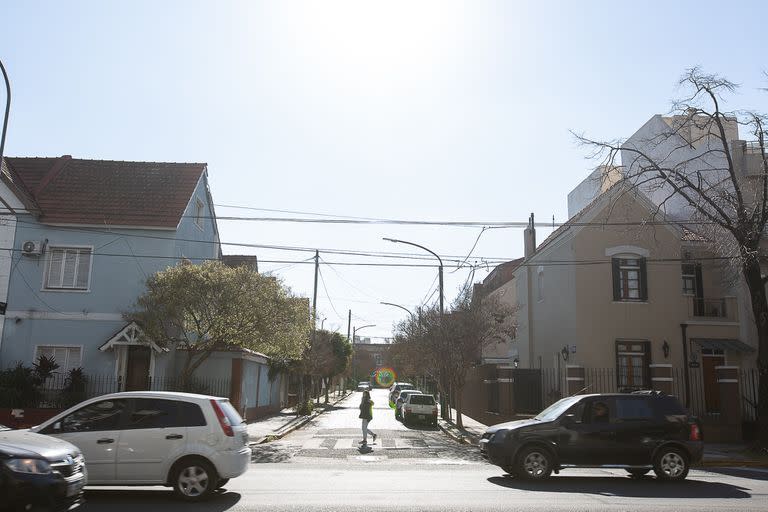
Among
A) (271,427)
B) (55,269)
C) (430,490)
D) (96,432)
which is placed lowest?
(271,427)

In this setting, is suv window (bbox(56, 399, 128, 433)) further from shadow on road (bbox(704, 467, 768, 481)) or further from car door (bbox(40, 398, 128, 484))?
shadow on road (bbox(704, 467, 768, 481))

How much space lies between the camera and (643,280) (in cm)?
2588

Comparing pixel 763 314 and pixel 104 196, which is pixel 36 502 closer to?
pixel 763 314

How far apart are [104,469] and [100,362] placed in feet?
52.3

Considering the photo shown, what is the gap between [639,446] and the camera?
1357 cm

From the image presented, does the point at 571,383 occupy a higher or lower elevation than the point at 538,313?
lower

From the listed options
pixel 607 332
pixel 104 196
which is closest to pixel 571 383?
pixel 607 332

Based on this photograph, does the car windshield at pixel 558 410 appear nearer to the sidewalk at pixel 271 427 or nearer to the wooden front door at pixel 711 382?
the sidewalk at pixel 271 427

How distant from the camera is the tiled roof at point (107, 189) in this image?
26.4 metres

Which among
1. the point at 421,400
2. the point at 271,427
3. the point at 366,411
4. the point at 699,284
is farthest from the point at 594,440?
the point at 421,400

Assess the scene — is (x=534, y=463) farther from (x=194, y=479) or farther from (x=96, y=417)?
(x=96, y=417)

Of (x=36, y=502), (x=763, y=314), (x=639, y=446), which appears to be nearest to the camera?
(x=36, y=502)

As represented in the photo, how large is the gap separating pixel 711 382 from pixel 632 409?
14.0 metres

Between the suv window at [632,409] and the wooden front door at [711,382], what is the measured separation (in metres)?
13.3
